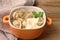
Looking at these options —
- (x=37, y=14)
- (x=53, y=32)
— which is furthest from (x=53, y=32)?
(x=37, y=14)

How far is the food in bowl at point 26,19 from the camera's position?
21.1 inches

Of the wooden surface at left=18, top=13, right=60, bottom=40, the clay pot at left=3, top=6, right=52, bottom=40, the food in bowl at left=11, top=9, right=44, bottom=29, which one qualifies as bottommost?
the wooden surface at left=18, top=13, right=60, bottom=40

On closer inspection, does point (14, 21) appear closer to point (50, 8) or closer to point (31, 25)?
point (31, 25)

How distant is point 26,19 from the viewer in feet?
1.84

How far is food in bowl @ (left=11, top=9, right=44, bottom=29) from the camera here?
537 millimetres

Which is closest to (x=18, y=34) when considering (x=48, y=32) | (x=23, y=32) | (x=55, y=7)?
(x=23, y=32)

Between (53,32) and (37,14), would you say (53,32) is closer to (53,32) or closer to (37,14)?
(53,32)

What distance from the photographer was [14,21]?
0.55m

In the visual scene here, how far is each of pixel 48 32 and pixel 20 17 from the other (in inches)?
5.2

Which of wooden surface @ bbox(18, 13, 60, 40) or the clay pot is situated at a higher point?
the clay pot

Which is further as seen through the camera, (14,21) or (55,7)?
(55,7)

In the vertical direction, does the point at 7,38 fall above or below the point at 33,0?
below

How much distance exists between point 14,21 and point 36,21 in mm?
77

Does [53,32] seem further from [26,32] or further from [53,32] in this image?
[26,32]
